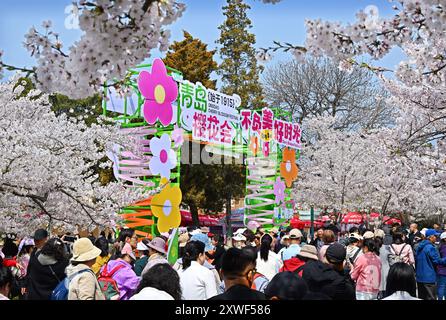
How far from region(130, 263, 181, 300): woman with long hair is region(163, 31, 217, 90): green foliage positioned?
27990 millimetres

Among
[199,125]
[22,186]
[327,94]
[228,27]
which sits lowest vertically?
[22,186]

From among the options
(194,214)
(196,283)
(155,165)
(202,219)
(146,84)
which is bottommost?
(202,219)

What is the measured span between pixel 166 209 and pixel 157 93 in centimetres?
285

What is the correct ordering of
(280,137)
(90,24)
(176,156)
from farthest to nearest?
(280,137) → (176,156) → (90,24)

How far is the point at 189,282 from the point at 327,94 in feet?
95.8

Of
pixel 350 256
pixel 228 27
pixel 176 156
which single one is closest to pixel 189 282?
pixel 350 256

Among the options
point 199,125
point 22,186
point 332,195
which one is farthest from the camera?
point 332,195

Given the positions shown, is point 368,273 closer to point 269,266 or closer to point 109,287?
point 269,266

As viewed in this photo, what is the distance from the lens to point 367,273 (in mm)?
8391

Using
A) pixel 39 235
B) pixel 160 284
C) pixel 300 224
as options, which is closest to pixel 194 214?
pixel 300 224

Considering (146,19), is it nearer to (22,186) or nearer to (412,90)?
(22,186)

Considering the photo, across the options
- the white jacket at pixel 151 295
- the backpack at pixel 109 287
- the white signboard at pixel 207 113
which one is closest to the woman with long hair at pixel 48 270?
the backpack at pixel 109 287

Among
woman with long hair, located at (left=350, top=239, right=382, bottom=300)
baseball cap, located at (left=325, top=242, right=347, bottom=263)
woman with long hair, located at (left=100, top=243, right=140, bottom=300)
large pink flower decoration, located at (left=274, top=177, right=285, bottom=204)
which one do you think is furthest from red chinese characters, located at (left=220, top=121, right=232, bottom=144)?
baseball cap, located at (left=325, top=242, right=347, bottom=263)

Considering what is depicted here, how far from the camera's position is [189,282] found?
5941mm
